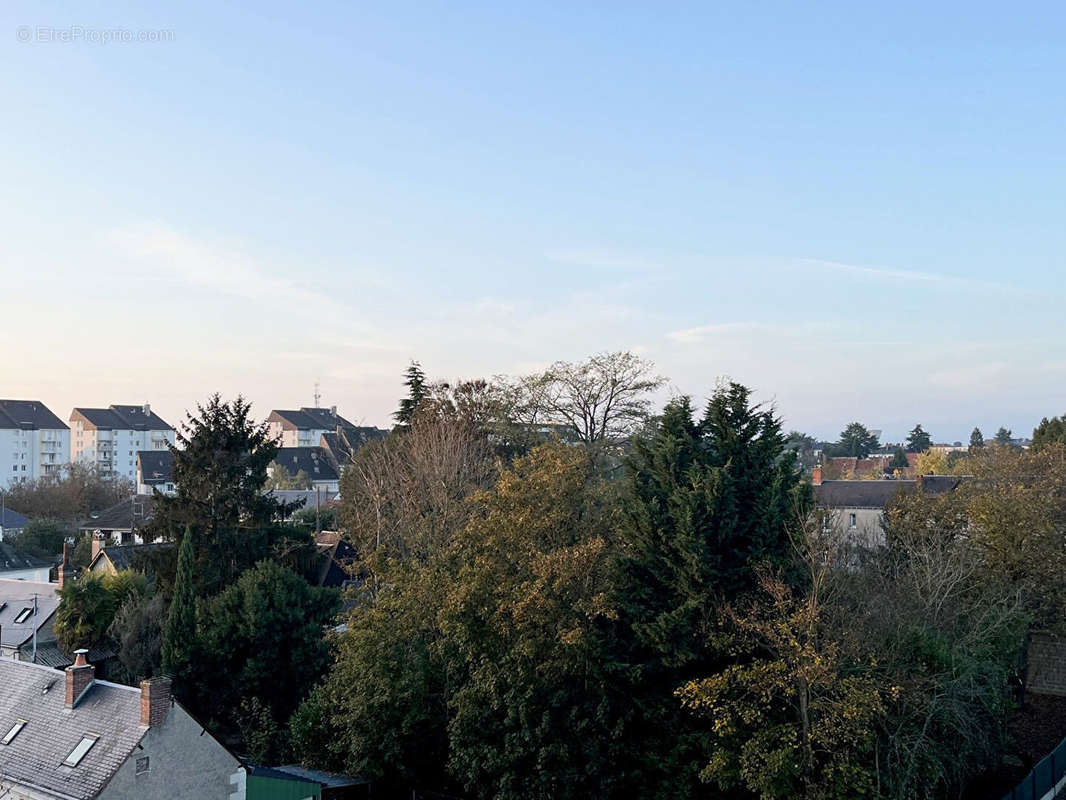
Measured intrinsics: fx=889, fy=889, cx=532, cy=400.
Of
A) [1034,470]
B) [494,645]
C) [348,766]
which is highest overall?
[1034,470]

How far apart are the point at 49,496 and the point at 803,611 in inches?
2606

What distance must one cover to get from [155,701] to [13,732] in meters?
4.50

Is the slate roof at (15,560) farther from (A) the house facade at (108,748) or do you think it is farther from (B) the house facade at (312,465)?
(B) the house facade at (312,465)

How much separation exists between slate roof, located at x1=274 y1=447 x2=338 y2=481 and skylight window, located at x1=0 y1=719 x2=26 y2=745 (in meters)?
75.9

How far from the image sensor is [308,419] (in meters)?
127

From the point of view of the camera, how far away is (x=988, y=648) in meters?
22.7

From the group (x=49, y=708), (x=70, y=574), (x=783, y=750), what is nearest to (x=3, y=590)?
(x=70, y=574)

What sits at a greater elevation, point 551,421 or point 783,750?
point 551,421

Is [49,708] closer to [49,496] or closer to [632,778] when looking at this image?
[632,778]

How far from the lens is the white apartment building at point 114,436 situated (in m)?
114

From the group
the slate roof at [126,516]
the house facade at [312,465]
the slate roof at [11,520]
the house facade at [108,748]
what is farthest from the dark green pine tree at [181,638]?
the house facade at [312,465]

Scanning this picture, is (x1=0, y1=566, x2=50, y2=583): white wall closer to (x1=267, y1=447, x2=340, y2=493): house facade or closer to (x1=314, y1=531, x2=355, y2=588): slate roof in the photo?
(x1=314, y1=531, x2=355, y2=588): slate roof

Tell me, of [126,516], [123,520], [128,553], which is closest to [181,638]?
[128,553]

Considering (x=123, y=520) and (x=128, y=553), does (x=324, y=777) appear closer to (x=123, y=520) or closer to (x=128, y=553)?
(x=128, y=553)
